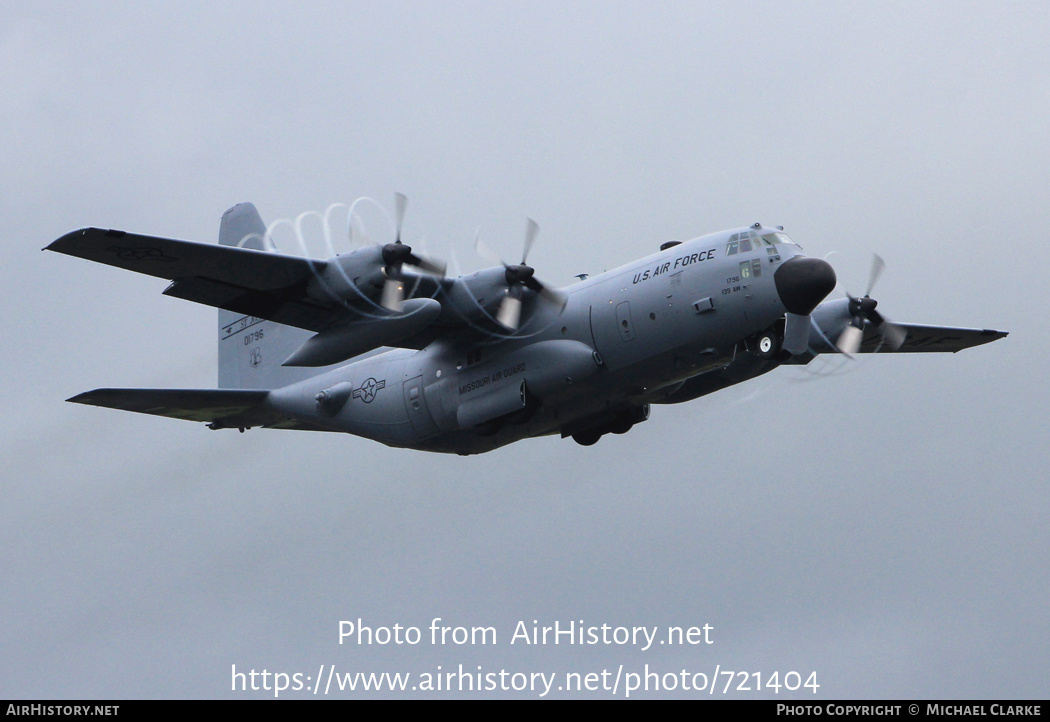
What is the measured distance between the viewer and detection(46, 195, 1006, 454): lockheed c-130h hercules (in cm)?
2383

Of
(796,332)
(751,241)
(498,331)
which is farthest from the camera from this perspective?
(498,331)

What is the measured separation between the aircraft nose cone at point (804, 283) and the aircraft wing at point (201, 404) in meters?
11.7

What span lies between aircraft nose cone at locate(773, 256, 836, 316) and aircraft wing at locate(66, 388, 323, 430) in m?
11.7

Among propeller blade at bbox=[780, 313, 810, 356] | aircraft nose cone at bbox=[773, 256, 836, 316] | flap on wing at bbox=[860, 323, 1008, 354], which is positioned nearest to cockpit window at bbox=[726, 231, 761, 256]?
aircraft nose cone at bbox=[773, 256, 836, 316]

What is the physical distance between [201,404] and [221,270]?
5259 mm

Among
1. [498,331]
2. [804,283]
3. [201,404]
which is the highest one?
[804,283]

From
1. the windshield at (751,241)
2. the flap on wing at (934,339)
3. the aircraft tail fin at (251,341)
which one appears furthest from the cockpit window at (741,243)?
the aircraft tail fin at (251,341)

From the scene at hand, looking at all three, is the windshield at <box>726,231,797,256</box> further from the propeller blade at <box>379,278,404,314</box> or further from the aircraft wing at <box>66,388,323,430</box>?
the aircraft wing at <box>66,388,323,430</box>

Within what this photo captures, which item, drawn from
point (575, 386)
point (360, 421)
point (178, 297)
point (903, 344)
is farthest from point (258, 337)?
point (903, 344)

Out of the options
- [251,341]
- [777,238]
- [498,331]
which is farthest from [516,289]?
[251,341]

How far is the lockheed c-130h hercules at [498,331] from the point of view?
78.2 feet

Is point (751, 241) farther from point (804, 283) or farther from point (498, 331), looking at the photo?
point (498, 331)

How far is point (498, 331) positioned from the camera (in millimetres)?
26484

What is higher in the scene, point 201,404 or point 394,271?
point 394,271
